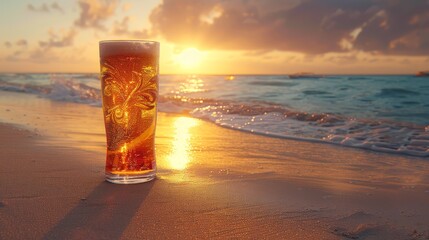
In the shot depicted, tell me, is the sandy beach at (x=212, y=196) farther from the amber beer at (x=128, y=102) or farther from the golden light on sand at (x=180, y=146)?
the amber beer at (x=128, y=102)

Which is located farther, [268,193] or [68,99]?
[68,99]

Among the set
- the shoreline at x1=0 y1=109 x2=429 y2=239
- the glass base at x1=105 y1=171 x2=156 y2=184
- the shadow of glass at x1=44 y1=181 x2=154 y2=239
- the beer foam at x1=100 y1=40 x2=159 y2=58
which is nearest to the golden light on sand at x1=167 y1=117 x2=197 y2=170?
the shoreline at x1=0 y1=109 x2=429 y2=239

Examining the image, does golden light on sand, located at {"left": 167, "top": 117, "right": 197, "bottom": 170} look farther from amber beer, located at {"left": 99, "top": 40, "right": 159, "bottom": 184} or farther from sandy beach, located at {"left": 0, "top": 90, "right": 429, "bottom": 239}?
amber beer, located at {"left": 99, "top": 40, "right": 159, "bottom": 184}

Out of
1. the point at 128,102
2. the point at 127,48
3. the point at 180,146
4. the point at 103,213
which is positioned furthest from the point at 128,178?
the point at 180,146

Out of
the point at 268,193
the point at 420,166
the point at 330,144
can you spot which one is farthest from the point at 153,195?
the point at 330,144

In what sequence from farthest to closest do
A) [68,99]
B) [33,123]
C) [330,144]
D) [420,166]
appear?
1. [68,99]
2. [33,123]
3. [330,144]
4. [420,166]

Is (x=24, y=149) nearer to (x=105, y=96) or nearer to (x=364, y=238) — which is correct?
(x=105, y=96)

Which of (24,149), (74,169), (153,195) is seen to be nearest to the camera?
(153,195)
